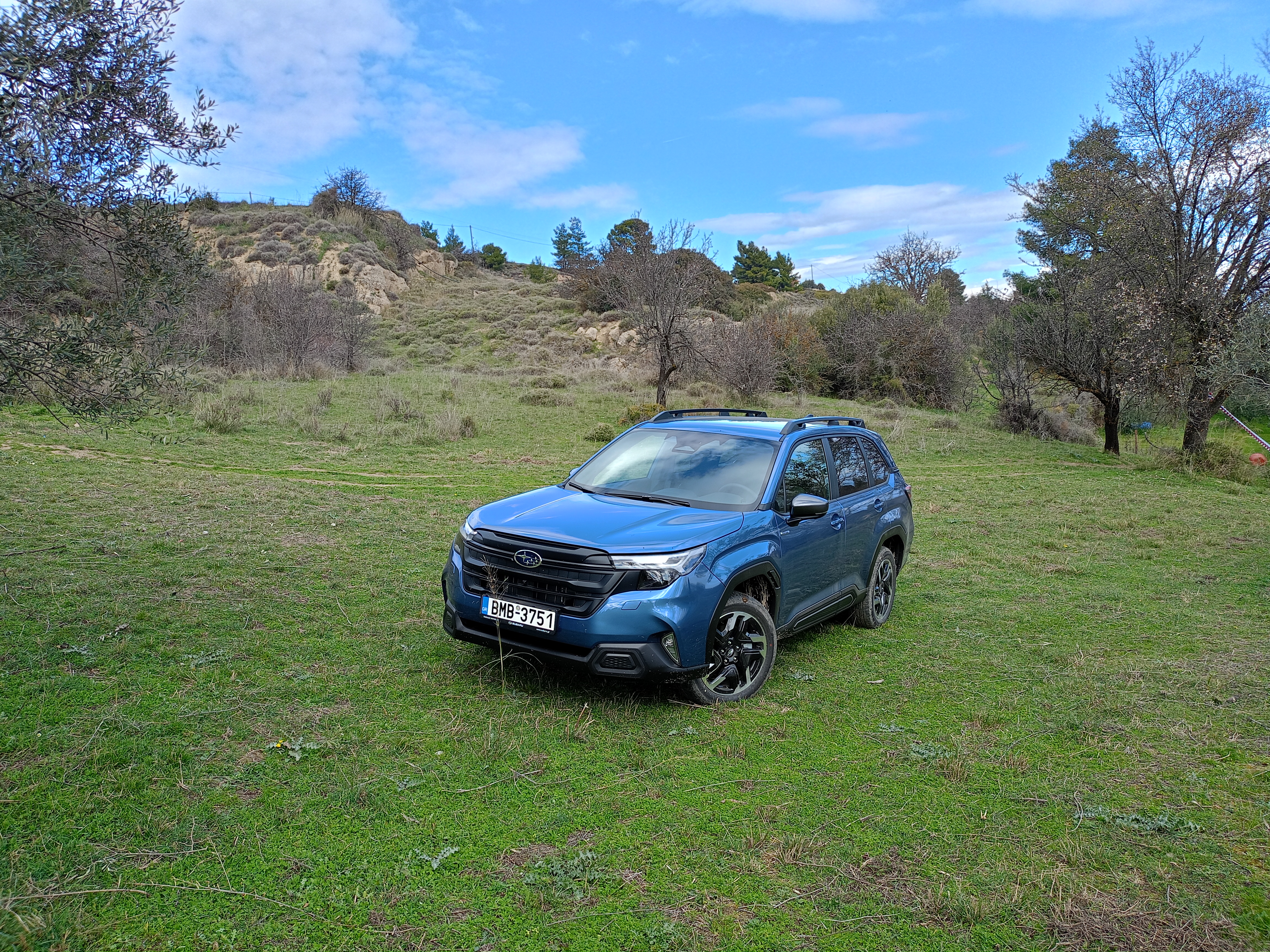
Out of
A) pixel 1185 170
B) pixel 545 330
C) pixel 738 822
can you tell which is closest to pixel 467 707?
pixel 738 822

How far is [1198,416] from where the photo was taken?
17594mm

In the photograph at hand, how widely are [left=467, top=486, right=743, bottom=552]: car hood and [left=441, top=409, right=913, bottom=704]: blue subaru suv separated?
0.5 inches

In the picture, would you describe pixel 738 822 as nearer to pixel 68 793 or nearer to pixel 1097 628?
pixel 68 793

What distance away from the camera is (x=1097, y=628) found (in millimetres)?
6805

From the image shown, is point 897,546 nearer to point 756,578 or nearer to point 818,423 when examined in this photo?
point 818,423

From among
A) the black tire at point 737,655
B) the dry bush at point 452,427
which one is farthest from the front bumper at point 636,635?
the dry bush at point 452,427

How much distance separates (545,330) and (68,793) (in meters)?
40.6

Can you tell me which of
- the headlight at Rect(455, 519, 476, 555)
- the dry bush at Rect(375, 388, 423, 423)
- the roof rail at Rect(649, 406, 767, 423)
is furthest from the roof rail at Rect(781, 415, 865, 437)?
the dry bush at Rect(375, 388, 423, 423)

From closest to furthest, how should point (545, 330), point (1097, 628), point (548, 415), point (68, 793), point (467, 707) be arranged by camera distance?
point (68, 793), point (467, 707), point (1097, 628), point (548, 415), point (545, 330)

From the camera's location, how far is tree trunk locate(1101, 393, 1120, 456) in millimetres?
21234

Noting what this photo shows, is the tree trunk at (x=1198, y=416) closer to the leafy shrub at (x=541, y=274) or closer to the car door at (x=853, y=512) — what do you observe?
the car door at (x=853, y=512)

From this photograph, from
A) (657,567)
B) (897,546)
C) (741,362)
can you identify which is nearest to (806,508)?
(657,567)

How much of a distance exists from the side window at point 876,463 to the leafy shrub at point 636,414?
1333 cm

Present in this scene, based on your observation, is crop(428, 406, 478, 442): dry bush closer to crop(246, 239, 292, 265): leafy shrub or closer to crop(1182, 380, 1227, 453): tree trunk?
crop(1182, 380, 1227, 453): tree trunk
